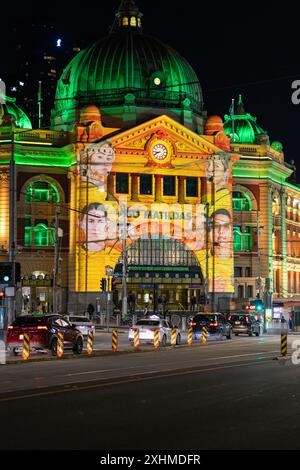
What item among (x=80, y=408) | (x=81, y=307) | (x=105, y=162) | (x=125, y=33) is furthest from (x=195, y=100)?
(x=80, y=408)

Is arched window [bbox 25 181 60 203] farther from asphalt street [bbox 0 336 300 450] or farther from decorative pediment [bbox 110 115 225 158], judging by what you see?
asphalt street [bbox 0 336 300 450]

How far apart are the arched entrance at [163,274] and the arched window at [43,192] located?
951 cm

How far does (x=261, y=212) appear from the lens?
9781 centimetres

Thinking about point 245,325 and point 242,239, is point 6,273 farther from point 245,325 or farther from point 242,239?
point 242,239

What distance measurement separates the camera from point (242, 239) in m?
98.1

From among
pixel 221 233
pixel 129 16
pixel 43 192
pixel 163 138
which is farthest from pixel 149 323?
pixel 129 16

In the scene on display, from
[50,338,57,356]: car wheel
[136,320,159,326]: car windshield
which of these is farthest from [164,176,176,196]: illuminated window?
[50,338,57,356]: car wheel

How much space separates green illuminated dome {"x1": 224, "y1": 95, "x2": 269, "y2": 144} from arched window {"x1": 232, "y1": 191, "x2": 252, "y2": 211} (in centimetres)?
707

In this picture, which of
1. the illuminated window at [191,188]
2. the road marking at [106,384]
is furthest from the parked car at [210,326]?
the illuminated window at [191,188]

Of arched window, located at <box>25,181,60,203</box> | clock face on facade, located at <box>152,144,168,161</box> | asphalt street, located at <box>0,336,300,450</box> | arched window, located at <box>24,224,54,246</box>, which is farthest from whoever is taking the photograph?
arched window, located at <box>25,181,60,203</box>

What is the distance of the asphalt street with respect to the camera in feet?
45.5

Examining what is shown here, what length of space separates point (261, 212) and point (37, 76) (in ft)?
264

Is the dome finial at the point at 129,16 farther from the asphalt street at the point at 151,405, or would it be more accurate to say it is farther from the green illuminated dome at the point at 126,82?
the asphalt street at the point at 151,405

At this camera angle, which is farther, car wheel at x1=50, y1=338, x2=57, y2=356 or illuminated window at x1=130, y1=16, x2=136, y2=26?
illuminated window at x1=130, y1=16, x2=136, y2=26
